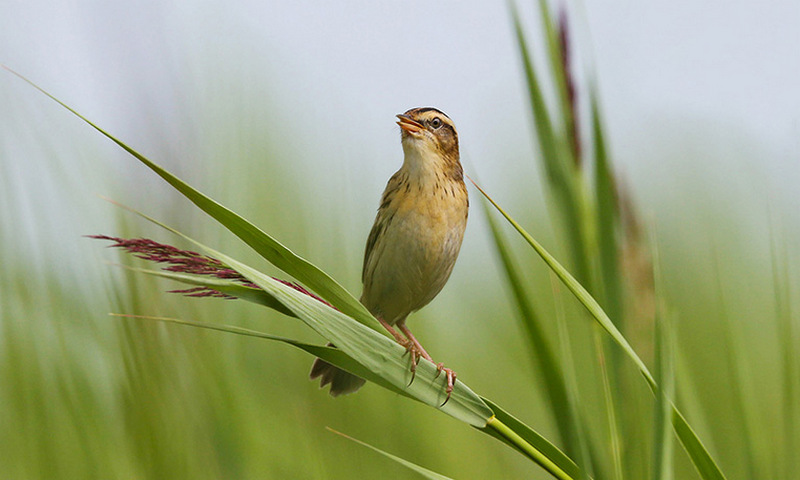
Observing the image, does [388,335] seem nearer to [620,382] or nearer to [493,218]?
Answer: [493,218]

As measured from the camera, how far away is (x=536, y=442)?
125 cm

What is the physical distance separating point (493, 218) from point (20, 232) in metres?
1.30

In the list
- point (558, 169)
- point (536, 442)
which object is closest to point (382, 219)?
point (558, 169)

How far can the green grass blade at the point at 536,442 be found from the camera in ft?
4.05

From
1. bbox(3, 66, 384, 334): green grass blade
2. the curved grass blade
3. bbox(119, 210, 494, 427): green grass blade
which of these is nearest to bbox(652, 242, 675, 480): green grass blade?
the curved grass blade

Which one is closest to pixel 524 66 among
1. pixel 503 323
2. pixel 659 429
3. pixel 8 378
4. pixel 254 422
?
pixel 659 429

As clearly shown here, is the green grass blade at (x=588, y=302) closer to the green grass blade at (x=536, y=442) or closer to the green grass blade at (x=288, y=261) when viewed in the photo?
the green grass blade at (x=536, y=442)

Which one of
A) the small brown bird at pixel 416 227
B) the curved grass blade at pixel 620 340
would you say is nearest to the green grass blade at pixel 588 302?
the curved grass blade at pixel 620 340

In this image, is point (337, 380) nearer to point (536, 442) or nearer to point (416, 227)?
point (416, 227)

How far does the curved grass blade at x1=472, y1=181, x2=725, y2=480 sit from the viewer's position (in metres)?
1.20

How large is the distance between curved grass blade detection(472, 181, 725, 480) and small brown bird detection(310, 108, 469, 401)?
111 cm

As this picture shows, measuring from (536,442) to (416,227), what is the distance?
4.03 ft

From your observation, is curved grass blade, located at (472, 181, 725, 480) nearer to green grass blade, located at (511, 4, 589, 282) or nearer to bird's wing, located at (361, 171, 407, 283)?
green grass blade, located at (511, 4, 589, 282)

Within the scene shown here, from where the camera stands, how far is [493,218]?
53.2 inches
